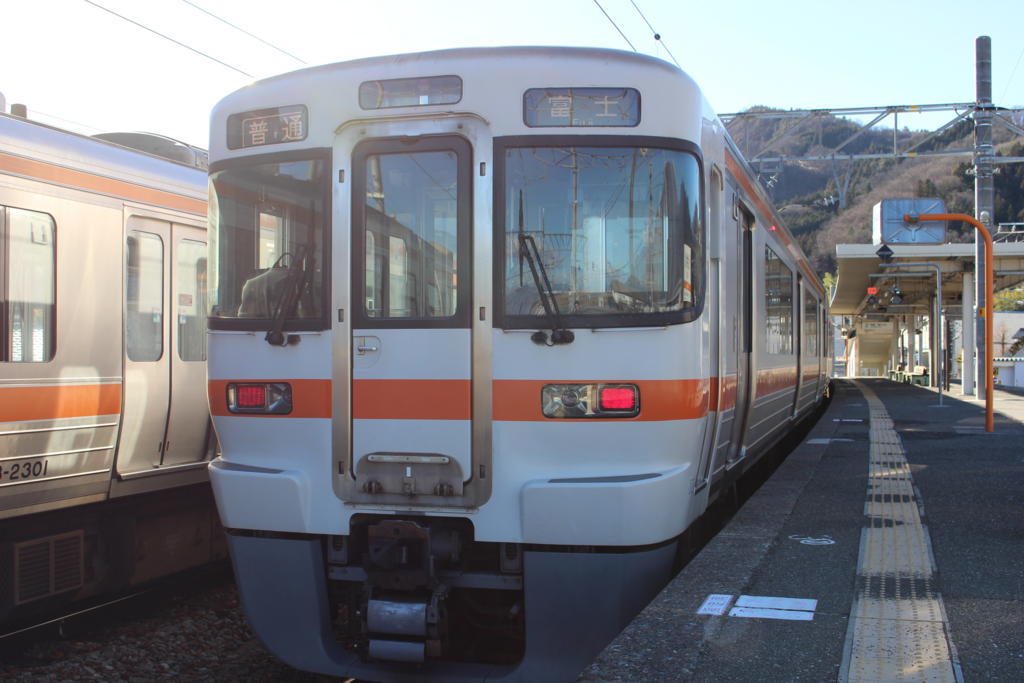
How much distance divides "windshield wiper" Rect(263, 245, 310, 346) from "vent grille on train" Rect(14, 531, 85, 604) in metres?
2.57

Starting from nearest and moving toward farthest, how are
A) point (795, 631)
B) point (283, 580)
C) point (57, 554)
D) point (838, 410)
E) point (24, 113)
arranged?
point (795, 631) < point (283, 580) < point (57, 554) < point (24, 113) < point (838, 410)

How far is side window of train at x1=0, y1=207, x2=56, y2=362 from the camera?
17.7 ft

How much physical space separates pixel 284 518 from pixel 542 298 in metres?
1.54

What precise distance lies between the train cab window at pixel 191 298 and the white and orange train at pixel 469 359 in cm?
239

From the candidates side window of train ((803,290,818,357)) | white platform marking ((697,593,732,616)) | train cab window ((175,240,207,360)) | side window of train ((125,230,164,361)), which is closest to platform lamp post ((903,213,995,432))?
side window of train ((803,290,818,357))

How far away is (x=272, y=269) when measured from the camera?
4.47 m

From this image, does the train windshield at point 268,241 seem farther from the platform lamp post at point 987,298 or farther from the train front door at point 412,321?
the platform lamp post at point 987,298

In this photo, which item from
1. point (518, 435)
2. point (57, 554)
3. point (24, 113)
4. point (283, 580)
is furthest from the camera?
point (24, 113)

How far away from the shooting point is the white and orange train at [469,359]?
402 centimetres

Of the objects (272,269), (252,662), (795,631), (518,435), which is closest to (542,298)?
(518,435)

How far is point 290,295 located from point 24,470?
2.29m

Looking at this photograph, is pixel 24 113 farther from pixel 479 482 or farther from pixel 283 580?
pixel 479 482

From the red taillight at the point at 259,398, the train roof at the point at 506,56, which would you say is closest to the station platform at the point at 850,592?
the red taillight at the point at 259,398

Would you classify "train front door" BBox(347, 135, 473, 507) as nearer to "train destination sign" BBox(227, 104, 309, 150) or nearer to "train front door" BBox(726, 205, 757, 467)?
"train destination sign" BBox(227, 104, 309, 150)
